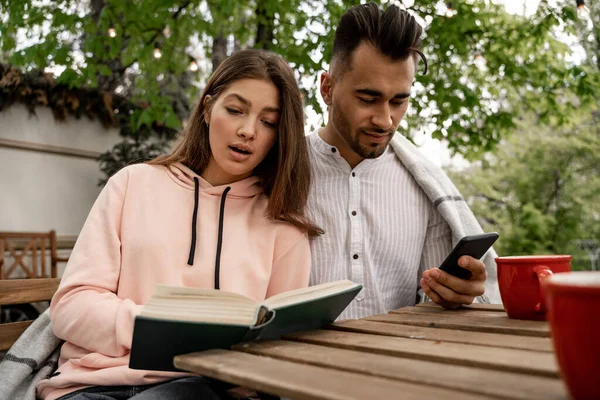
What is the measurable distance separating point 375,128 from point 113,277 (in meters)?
1.06

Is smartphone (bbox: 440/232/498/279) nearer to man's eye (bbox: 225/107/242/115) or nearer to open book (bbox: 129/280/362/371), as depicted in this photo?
open book (bbox: 129/280/362/371)

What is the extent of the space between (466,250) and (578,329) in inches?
34.8

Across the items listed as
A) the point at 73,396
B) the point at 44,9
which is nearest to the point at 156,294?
the point at 73,396

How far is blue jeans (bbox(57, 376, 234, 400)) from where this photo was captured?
120 cm

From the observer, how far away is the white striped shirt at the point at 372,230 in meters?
2.02

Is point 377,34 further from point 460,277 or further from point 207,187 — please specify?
point 460,277

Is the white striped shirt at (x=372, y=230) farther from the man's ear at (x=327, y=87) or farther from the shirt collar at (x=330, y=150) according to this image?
the man's ear at (x=327, y=87)

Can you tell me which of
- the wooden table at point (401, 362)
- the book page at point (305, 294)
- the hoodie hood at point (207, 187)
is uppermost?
the hoodie hood at point (207, 187)

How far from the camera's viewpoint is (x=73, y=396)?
133 cm

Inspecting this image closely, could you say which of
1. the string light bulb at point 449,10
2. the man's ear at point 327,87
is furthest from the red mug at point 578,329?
the string light bulb at point 449,10

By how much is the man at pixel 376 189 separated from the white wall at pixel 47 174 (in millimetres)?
5087

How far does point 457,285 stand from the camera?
4.97 feet

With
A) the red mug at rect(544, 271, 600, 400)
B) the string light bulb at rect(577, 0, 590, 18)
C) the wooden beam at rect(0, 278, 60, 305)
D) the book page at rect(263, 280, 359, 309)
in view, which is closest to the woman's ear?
the wooden beam at rect(0, 278, 60, 305)

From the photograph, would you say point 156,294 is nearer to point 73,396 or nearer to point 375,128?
point 73,396
